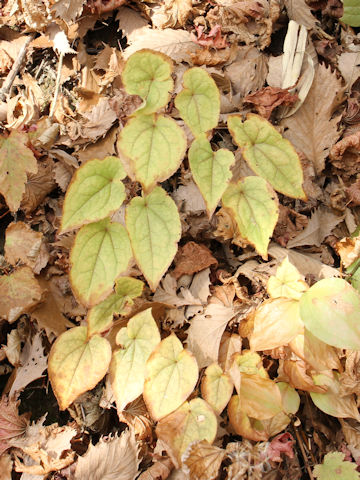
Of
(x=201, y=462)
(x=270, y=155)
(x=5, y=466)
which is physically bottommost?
(x=5, y=466)

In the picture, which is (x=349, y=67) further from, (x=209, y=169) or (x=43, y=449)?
(x=43, y=449)

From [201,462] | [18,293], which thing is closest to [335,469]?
[201,462]

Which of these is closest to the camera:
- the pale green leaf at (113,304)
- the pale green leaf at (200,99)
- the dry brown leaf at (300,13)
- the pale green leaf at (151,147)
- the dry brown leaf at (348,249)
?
the pale green leaf at (151,147)

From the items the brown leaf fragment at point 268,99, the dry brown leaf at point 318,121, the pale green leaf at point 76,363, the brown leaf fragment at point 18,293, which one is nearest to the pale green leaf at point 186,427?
the pale green leaf at point 76,363

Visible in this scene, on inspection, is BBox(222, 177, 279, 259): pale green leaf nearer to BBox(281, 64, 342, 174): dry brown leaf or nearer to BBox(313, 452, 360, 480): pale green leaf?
BBox(281, 64, 342, 174): dry brown leaf

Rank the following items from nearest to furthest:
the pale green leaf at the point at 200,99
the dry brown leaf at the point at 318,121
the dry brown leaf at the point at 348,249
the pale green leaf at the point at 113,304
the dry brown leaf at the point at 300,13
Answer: the pale green leaf at the point at 200,99
the pale green leaf at the point at 113,304
the dry brown leaf at the point at 348,249
the dry brown leaf at the point at 318,121
the dry brown leaf at the point at 300,13

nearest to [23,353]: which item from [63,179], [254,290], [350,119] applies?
[63,179]

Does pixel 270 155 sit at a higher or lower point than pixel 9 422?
higher

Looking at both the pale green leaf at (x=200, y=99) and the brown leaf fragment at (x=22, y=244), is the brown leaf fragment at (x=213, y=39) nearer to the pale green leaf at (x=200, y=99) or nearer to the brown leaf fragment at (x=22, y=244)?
the pale green leaf at (x=200, y=99)

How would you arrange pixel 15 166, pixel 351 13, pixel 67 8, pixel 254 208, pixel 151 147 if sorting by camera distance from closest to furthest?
pixel 151 147, pixel 254 208, pixel 15 166, pixel 351 13, pixel 67 8
